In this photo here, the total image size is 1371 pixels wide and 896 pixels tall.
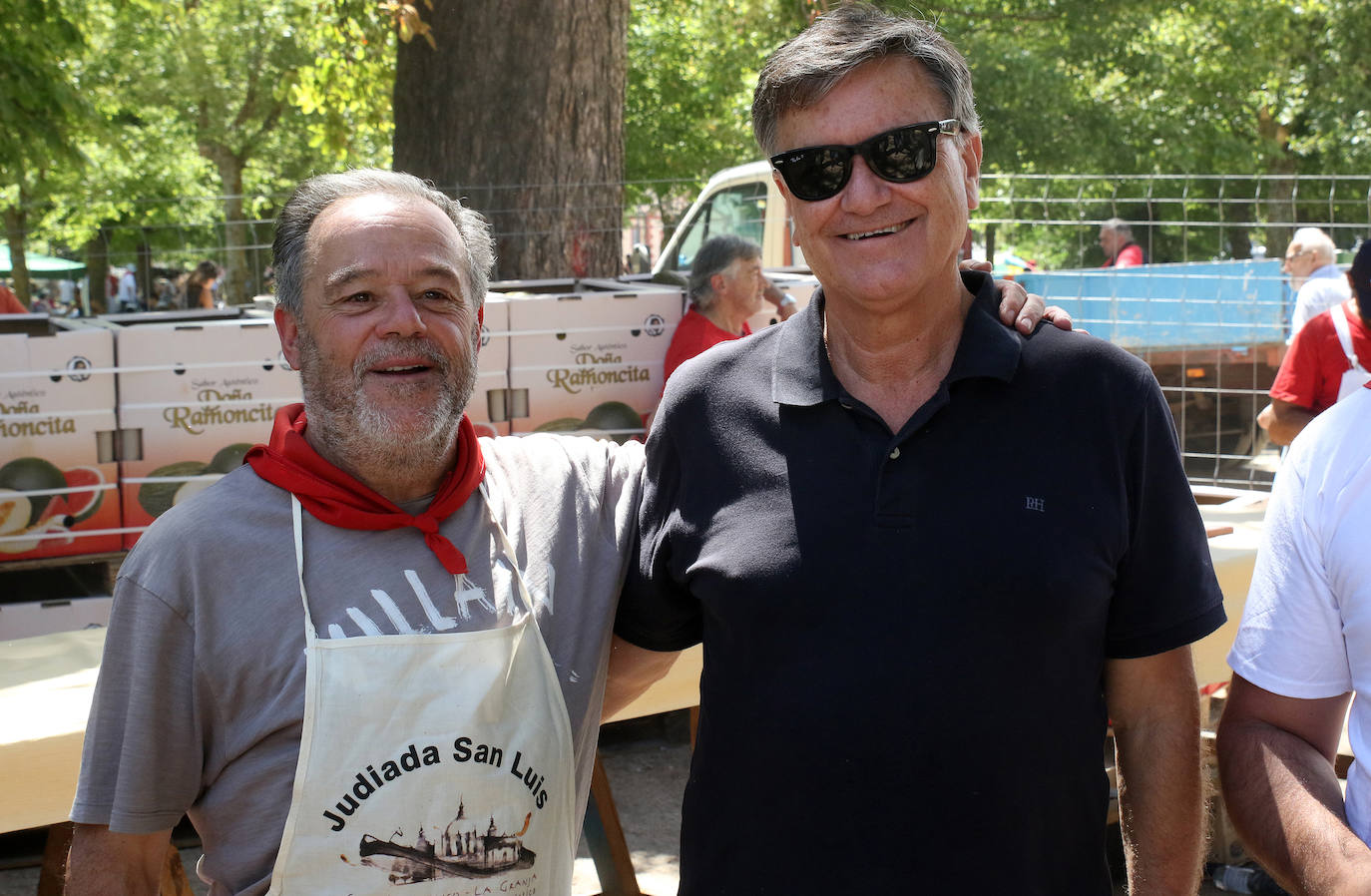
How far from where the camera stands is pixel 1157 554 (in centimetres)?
178

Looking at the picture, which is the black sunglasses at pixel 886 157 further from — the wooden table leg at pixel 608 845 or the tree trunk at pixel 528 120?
the tree trunk at pixel 528 120

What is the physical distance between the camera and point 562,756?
1983mm

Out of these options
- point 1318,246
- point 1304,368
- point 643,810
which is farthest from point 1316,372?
point 1318,246

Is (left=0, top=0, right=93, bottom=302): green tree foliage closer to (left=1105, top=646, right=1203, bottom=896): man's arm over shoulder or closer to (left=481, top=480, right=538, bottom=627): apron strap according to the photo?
(left=481, top=480, right=538, bottom=627): apron strap

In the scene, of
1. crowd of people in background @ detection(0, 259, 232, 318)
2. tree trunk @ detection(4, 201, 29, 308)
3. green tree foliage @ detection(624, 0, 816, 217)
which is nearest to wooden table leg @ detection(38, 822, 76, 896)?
crowd of people in background @ detection(0, 259, 232, 318)

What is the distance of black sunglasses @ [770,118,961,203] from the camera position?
72.5 inches

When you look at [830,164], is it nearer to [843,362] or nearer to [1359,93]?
[843,362]

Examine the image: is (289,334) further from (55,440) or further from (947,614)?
(55,440)

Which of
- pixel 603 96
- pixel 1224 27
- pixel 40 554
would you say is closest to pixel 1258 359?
pixel 603 96

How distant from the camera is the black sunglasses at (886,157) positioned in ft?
6.04

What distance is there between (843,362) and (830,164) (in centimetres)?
29

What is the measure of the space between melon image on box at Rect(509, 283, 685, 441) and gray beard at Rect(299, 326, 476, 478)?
2.94 metres

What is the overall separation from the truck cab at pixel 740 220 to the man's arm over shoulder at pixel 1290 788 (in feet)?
27.5

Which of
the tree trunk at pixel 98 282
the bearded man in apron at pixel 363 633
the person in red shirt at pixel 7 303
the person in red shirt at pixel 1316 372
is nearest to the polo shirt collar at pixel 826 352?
the bearded man in apron at pixel 363 633
